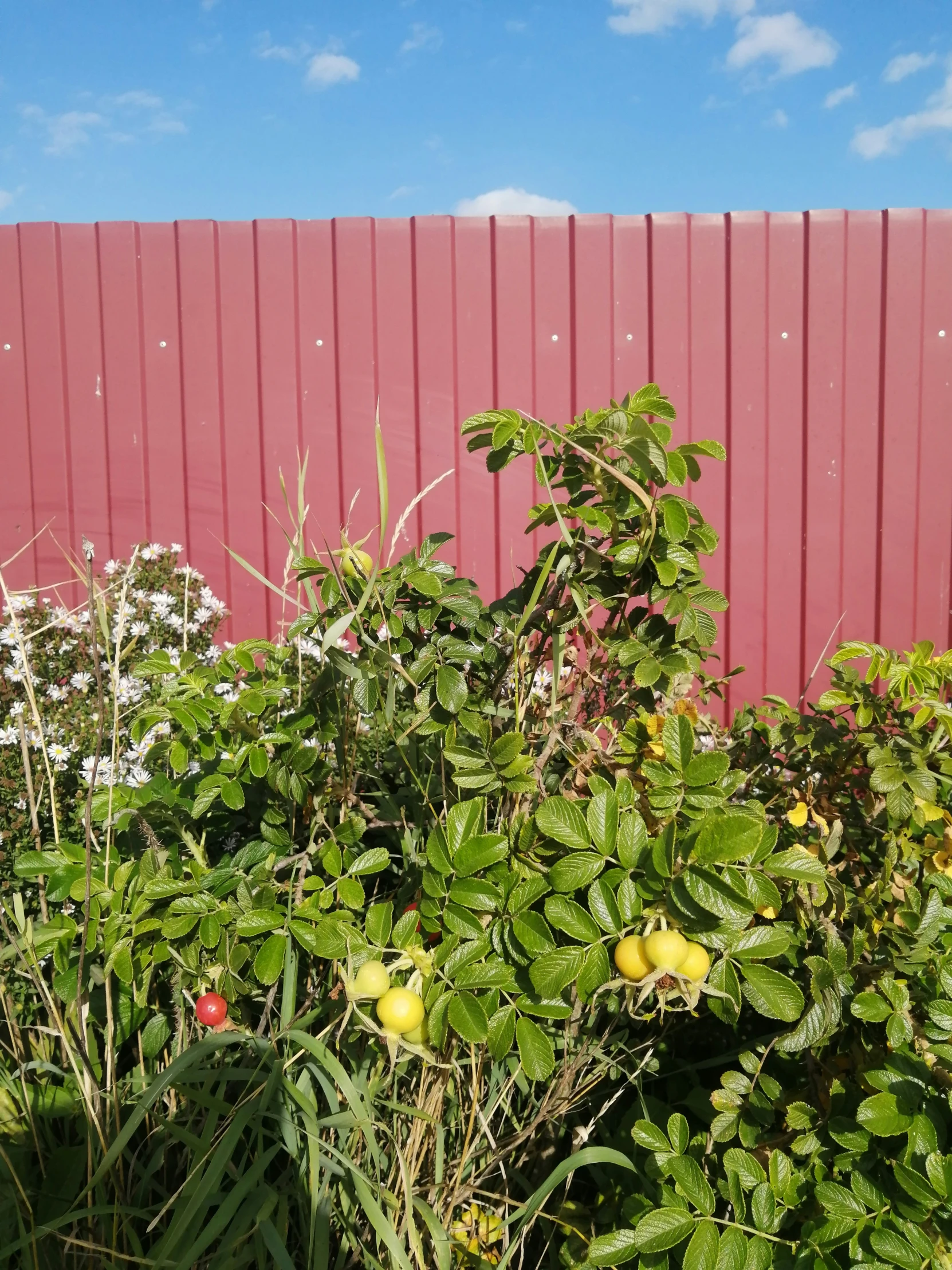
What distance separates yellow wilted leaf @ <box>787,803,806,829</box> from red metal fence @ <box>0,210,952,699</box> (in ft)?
8.36

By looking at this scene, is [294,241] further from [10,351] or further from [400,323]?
[10,351]

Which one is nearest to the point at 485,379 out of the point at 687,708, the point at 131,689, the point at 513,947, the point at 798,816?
the point at 131,689

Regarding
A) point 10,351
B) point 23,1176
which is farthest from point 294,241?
point 23,1176

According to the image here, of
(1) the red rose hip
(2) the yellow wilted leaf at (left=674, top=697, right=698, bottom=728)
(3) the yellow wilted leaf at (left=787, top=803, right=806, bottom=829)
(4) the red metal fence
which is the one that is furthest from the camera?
(4) the red metal fence

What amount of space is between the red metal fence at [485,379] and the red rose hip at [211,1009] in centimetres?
279

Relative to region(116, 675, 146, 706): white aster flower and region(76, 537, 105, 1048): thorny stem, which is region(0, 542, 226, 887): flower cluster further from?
region(76, 537, 105, 1048): thorny stem

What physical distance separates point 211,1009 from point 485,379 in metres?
3.14

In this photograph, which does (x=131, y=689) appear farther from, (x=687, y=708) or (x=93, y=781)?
(x=687, y=708)

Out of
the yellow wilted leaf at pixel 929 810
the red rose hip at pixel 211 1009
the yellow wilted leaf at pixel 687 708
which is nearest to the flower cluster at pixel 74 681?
the red rose hip at pixel 211 1009

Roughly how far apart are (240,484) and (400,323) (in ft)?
3.39

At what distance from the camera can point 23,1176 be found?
3.88ft

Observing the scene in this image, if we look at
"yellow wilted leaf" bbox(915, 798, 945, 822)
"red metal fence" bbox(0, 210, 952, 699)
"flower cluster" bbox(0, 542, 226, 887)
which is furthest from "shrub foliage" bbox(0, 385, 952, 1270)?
"red metal fence" bbox(0, 210, 952, 699)

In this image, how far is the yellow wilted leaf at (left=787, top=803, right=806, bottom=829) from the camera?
114cm

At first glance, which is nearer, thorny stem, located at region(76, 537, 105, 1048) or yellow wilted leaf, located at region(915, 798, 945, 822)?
thorny stem, located at region(76, 537, 105, 1048)
